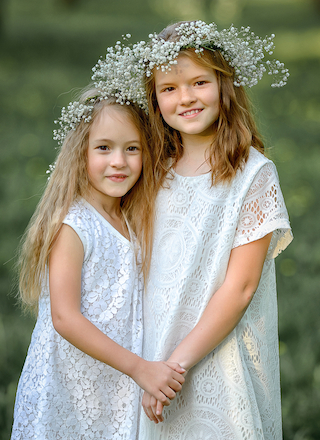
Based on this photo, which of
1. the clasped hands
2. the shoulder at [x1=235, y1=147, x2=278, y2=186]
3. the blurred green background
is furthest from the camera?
the blurred green background

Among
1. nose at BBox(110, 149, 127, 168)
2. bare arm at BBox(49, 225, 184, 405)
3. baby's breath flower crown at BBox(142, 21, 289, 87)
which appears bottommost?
bare arm at BBox(49, 225, 184, 405)

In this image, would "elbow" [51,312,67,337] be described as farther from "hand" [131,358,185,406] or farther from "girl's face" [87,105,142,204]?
"girl's face" [87,105,142,204]

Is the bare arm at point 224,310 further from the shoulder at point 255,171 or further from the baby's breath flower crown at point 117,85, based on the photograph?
the baby's breath flower crown at point 117,85

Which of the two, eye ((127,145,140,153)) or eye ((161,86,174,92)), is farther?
eye ((127,145,140,153))

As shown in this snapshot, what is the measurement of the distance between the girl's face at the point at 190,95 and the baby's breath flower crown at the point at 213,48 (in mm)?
51

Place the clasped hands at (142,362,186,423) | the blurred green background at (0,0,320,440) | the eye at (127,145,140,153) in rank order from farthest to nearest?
the blurred green background at (0,0,320,440) → the eye at (127,145,140,153) → the clasped hands at (142,362,186,423)

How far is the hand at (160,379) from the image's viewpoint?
2.05 metres

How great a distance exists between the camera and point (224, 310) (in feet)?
6.93

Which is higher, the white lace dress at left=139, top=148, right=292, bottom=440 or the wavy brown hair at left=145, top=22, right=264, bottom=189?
the wavy brown hair at left=145, top=22, right=264, bottom=189

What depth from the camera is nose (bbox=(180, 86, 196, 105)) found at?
7.20 feet

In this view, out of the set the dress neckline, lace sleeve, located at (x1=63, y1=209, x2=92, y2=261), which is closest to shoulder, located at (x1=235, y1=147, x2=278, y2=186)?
the dress neckline

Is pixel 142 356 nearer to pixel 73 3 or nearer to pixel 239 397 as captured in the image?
pixel 239 397

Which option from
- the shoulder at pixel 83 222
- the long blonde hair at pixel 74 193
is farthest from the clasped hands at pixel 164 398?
the shoulder at pixel 83 222

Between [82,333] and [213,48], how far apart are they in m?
1.31
